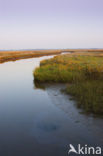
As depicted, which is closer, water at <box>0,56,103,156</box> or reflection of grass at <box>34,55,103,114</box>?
water at <box>0,56,103,156</box>

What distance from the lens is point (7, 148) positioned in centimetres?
639

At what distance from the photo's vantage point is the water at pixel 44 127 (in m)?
6.39

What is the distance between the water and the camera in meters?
6.39

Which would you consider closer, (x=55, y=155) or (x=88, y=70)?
(x=55, y=155)

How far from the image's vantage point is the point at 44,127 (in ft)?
26.2

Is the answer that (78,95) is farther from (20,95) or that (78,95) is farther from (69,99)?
(20,95)

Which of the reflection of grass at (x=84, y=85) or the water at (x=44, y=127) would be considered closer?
the water at (x=44, y=127)

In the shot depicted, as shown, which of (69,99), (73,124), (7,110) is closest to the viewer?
(73,124)

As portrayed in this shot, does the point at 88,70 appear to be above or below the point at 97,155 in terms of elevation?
above

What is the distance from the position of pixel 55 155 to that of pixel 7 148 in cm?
197

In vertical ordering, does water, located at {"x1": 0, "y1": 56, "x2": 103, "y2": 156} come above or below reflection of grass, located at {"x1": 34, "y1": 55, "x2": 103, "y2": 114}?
below

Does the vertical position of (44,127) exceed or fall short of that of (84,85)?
it falls short

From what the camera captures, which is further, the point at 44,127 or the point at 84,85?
the point at 84,85

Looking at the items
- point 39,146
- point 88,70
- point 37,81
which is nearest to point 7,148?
point 39,146
